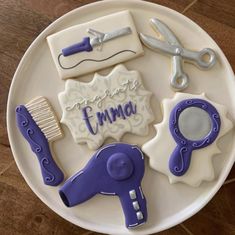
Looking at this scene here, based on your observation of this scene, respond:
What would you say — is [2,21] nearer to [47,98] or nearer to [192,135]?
[47,98]

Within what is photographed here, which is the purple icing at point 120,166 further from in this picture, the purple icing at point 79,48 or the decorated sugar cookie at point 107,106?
the purple icing at point 79,48

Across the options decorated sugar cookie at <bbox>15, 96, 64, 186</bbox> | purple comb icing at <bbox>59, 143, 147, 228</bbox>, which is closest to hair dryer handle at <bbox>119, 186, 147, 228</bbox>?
purple comb icing at <bbox>59, 143, 147, 228</bbox>

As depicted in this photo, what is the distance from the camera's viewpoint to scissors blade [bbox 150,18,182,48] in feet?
2.30

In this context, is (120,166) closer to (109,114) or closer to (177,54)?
(109,114)

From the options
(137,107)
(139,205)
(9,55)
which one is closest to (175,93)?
(137,107)

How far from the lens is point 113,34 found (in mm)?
693

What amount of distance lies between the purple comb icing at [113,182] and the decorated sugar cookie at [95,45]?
131mm

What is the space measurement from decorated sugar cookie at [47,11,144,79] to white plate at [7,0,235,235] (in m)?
0.02

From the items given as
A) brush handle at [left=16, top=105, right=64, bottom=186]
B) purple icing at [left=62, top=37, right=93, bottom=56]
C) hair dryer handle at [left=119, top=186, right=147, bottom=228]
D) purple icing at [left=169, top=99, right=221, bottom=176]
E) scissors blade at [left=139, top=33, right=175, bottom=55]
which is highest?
scissors blade at [left=139, top=33, right=175, bottom=55]

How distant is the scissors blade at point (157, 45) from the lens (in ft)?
2.29

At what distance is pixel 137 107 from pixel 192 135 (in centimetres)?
9

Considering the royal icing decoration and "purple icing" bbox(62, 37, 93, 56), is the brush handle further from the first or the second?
the royal icing decoration

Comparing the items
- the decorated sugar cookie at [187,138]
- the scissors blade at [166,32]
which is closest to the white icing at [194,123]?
the decorated sugar cookie at [187,138]

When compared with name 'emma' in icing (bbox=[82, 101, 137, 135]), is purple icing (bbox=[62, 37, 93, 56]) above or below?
above
